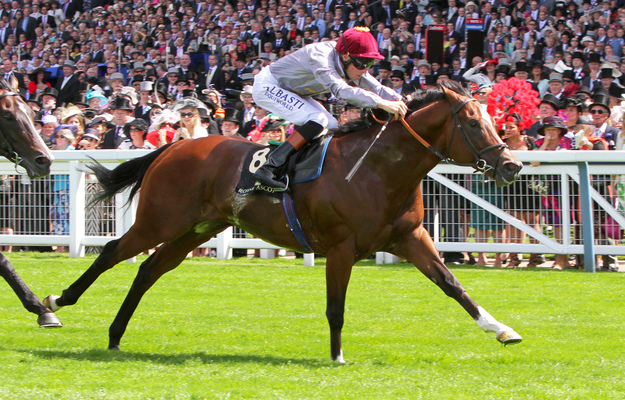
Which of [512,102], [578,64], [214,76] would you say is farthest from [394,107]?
[214,76]

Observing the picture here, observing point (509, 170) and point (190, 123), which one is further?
point (190, 123)

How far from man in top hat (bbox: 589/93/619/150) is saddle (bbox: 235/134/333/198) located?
562 centimetres

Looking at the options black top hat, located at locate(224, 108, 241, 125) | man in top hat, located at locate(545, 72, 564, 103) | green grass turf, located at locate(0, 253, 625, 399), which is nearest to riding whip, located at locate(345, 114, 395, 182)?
green grass turf, located at locate(0, 253, 625, 399)

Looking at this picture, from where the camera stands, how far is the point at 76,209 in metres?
10.5

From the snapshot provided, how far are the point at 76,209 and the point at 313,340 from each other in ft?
17.7

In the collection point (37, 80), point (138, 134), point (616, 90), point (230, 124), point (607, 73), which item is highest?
point (37, 80)

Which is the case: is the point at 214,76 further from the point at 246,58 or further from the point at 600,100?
the point at 600,100

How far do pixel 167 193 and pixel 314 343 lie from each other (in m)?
1.51

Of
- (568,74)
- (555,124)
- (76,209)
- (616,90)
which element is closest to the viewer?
(555,124)

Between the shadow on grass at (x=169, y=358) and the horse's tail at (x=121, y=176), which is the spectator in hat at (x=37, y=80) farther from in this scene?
the shadow on grass at (x=169, y=358)

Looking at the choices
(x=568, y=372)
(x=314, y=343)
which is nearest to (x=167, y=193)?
(x=314, y=343)

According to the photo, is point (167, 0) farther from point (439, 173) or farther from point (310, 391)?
point (310, 391)

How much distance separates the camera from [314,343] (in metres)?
5.94

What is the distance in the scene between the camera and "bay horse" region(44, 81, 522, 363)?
17.4 feet
